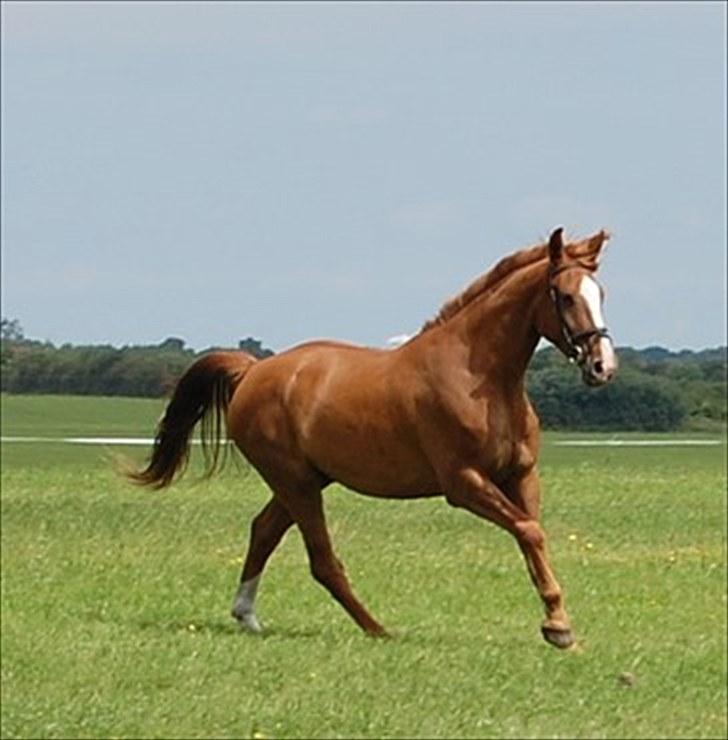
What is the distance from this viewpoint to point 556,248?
2590 mm

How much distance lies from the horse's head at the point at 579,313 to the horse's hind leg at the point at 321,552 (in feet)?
1.93

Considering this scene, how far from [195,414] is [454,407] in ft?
4.26

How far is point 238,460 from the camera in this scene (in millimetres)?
3354

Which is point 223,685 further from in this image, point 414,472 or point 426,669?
point 414,472

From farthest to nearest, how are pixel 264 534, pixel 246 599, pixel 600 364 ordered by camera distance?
pixel 246 599 → pixel 264 534 → pixel 600 364

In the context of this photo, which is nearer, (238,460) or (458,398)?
(458,398)

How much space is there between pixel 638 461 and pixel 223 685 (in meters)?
15.0

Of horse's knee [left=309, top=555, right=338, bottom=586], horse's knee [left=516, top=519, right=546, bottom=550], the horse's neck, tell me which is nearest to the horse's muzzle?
the horse's neck

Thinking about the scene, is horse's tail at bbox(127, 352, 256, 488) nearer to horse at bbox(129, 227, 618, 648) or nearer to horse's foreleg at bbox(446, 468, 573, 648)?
horse at bbox(129, 227, 618, 648)

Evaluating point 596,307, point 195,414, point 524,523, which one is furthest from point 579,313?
point 195,414

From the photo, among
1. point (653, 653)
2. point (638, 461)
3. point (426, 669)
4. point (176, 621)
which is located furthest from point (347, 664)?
point (638, 461)

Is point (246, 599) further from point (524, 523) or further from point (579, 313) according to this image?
point (579, 313)

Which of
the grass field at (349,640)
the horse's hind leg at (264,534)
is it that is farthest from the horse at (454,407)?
the grass field at (349,640)

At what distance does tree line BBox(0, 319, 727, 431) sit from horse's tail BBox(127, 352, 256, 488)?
233 millimetres
